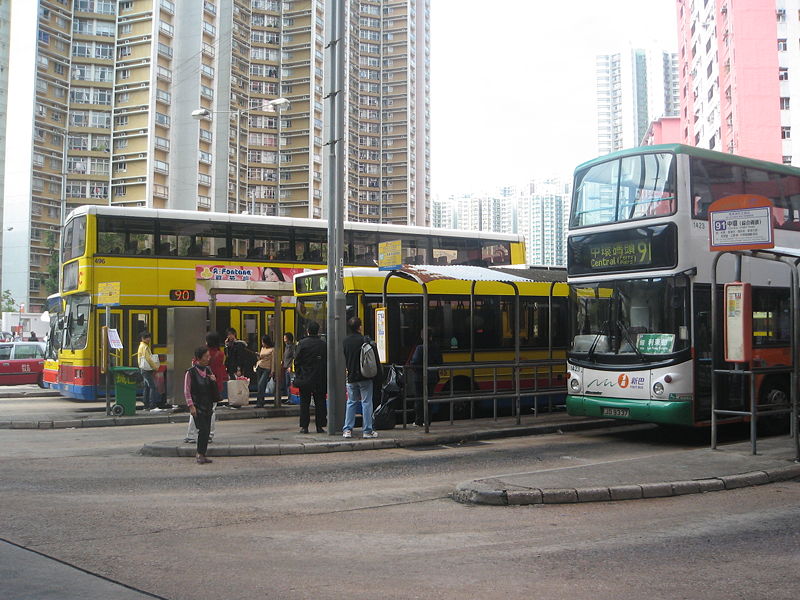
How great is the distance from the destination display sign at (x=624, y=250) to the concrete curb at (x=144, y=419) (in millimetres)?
7568

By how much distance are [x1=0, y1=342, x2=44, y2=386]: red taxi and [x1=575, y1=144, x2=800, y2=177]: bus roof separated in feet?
72.4

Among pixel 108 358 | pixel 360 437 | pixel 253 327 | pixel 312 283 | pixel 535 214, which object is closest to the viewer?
pixel 360 437

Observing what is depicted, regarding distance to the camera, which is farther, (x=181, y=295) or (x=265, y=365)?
(x=181, y=295)

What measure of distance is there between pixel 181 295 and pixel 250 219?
2.73 metres

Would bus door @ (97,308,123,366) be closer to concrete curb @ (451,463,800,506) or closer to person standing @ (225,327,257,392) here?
person standing @ (225,327,257,392)

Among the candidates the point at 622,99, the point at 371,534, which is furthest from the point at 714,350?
the point at 622,99

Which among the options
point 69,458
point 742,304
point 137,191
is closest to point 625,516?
point 742,304

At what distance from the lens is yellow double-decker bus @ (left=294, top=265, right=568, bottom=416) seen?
47.8 feet

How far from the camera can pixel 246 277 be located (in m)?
19.6

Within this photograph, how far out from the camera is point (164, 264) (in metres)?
18.8

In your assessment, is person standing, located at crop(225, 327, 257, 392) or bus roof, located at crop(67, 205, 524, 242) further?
bus roof, located at crop(67, 205, 524, 242)

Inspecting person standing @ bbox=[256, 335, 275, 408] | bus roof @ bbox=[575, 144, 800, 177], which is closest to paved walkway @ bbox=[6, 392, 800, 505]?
person standing @ bbox=[256, 335, 275, 408]

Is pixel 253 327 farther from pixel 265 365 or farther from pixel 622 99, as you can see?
pixel 622 99

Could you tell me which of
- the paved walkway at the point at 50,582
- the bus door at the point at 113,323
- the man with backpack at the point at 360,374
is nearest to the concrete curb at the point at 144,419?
the bus door at the point at 113,323
